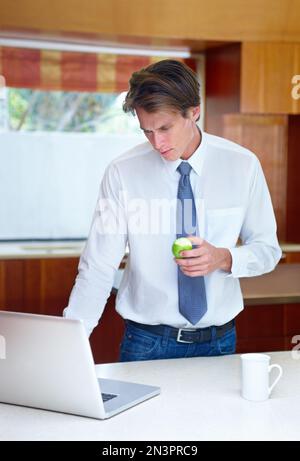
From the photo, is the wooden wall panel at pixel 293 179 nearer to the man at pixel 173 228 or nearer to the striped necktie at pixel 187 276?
the man at pixel 173 228

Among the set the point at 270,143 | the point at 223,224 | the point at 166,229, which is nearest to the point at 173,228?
the point at 166,229

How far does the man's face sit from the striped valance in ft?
8.43

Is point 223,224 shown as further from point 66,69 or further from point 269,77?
point 66,69

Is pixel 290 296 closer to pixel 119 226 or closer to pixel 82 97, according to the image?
pixel 119 226

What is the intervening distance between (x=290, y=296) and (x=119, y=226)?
44.0 inches

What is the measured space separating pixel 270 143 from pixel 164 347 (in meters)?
2.99

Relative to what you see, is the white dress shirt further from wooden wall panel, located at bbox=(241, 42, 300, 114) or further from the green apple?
wooden wall panel, located at bbox=(241, 42, 300, 114)

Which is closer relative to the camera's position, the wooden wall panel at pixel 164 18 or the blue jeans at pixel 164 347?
the blue jeans at pixel 164 347

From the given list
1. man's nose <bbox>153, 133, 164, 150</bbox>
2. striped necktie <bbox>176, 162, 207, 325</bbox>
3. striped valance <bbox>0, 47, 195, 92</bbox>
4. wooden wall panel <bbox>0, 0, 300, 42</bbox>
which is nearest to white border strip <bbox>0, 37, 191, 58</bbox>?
striped valance <bbox>0, 47, 195, 92</bbox>

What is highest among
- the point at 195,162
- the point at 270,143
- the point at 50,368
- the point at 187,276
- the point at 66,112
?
the point at 66,112

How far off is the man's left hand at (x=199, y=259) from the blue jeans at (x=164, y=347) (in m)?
0.28

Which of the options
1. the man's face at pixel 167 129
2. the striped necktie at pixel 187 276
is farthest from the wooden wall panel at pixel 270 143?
the man's face at pixel 167 129

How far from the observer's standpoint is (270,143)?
5.04 meters

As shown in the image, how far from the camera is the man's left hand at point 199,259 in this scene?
81.7 inches
